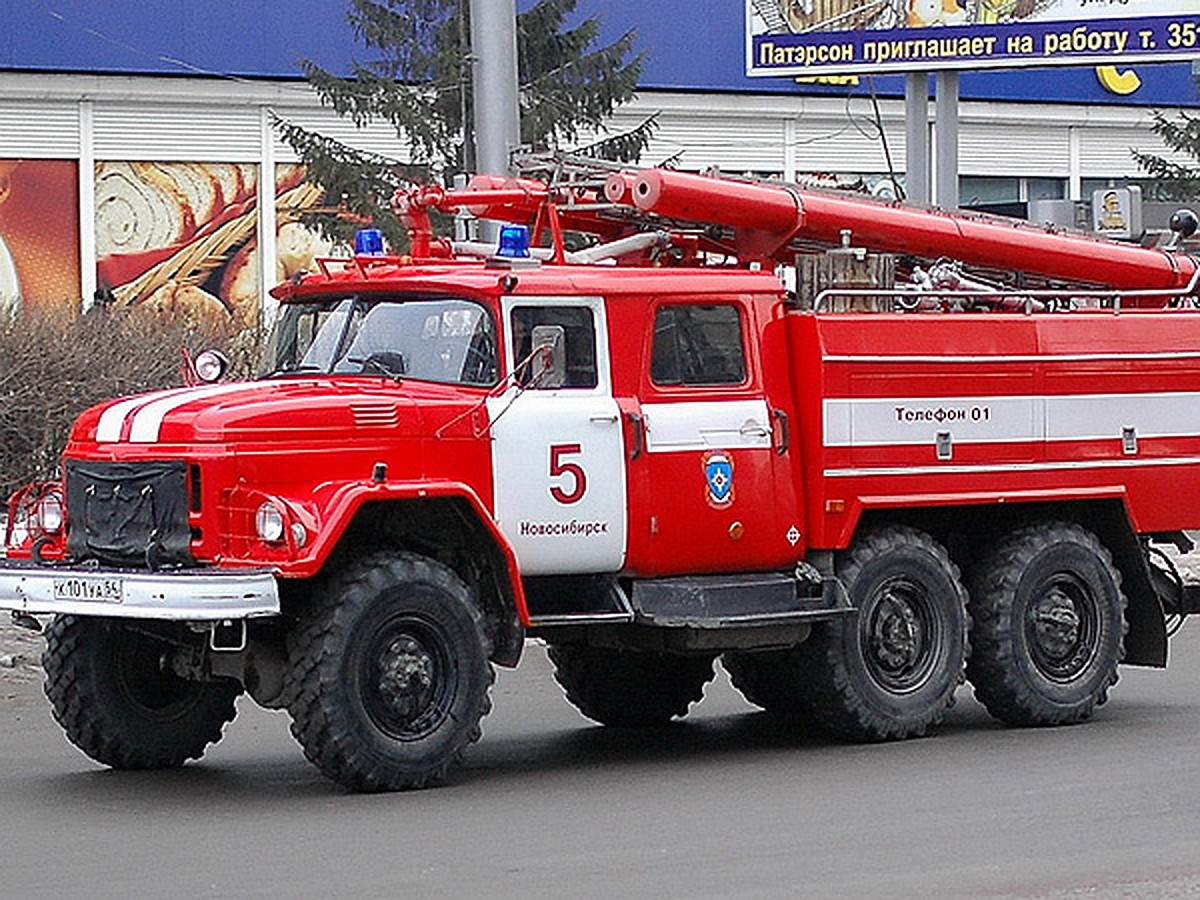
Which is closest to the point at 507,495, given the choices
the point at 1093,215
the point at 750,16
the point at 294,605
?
the point at 294,605

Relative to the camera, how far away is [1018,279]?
14625 mm

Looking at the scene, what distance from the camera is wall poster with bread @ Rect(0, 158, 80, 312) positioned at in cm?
3400

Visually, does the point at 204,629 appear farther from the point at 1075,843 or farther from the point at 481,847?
the point at 1075,843

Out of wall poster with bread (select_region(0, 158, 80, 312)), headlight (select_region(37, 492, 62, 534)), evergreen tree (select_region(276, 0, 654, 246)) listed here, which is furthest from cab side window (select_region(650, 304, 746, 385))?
wall poster with bread (select_region(0, 158, 80, 312))

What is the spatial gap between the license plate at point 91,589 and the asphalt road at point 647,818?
0.89m

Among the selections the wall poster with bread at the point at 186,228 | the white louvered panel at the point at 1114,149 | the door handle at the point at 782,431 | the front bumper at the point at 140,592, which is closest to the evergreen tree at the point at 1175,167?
the white louvered panel at the point at 1114,149

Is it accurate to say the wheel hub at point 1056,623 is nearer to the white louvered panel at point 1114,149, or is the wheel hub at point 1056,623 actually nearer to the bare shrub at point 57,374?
the bare shrub at point 57,374

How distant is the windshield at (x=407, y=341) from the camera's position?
39.1 feet

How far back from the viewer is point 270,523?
10.9 meters

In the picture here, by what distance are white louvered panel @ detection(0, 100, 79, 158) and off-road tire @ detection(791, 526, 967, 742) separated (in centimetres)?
2326

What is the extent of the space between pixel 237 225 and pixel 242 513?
25.6 m

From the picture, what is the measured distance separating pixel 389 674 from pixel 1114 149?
35.4 meters

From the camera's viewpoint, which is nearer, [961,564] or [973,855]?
[973,855]

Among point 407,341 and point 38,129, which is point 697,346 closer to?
point 407,341
